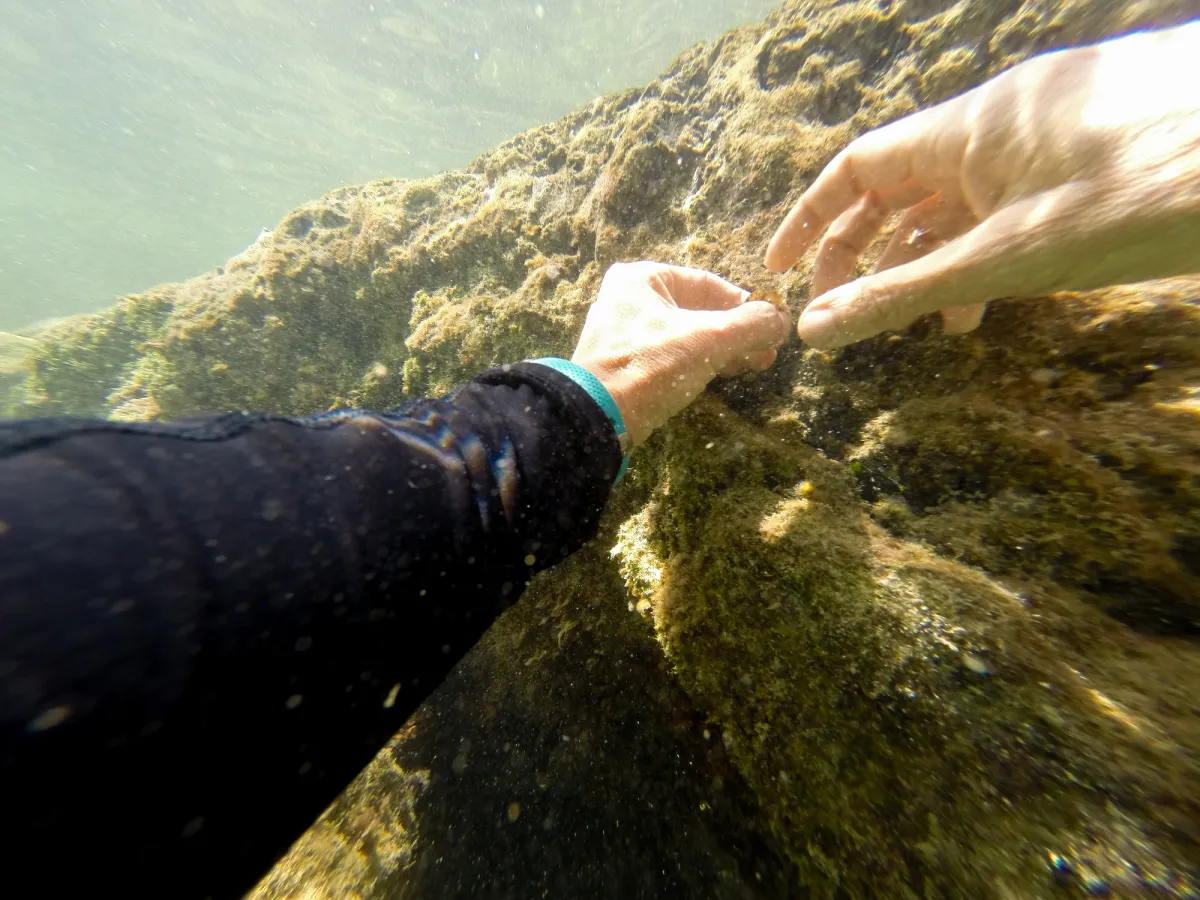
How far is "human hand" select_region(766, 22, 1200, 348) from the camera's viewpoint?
3.01 feet

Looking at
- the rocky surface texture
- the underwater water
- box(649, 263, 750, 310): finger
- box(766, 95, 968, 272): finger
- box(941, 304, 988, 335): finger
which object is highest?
the underwater water

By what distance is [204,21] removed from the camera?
85.4 ft

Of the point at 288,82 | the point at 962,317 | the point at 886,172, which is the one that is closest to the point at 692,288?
the point at 886,172

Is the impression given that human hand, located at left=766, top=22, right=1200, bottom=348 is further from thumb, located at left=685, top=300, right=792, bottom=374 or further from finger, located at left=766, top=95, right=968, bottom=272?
thumb, located at left=685, top=300, right=792, bottom=374

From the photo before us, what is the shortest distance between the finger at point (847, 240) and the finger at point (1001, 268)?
0.48 meters

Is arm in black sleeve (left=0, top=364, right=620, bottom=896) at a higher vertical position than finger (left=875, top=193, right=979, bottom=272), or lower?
lower

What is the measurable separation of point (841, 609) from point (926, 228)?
4.04 ft

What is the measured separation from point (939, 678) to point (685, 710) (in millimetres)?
885

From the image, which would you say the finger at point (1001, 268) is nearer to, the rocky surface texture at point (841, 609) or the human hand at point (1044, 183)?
the human hand at point (1044, 183)

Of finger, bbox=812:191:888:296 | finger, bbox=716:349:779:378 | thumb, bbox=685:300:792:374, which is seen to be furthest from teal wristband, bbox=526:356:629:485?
finger, bbox=812:191:888:296

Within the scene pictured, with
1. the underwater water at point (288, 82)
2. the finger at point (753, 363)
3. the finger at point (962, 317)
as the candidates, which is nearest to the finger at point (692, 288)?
the finger at point (753, 363)

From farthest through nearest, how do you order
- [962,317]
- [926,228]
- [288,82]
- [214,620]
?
[288,82] < [926,228] < [962,317] < [214,620]

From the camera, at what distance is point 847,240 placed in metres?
1.69

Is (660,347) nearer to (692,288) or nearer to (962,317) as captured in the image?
(692,288)
